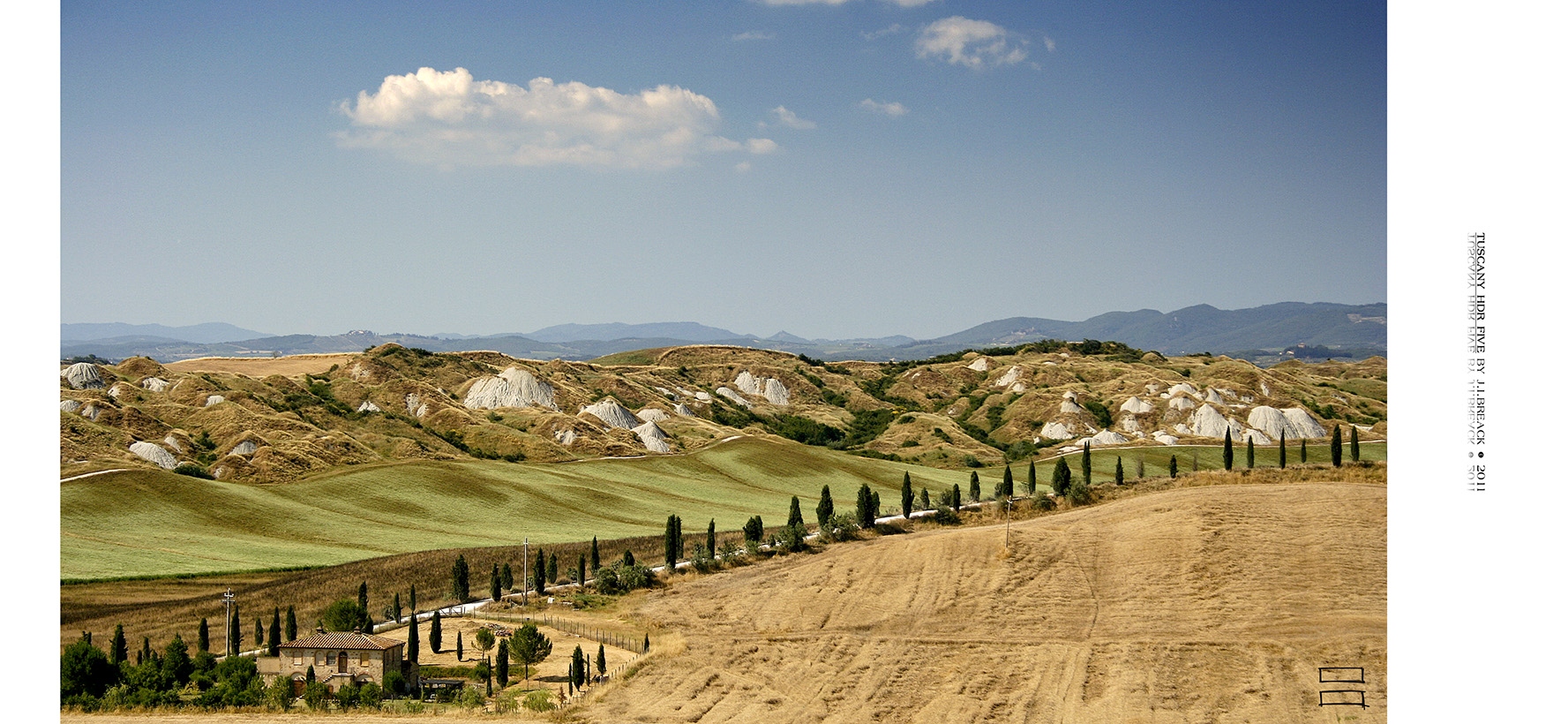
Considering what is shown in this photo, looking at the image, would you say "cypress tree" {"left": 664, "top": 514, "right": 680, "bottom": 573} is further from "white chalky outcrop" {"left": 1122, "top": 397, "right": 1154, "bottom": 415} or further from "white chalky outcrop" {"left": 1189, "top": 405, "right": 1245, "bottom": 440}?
"white chalky outcrop" {"left": 1122, "top": 397, "right": 1154, "bottom": 415}

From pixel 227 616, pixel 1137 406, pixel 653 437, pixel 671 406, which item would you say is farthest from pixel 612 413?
pixel 227 616

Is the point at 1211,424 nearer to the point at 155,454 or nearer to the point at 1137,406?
the point at 1137,406

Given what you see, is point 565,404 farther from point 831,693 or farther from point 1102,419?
point 831,693

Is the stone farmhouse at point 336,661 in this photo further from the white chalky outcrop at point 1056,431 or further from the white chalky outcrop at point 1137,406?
the white chalky outcrop at point 1137,406

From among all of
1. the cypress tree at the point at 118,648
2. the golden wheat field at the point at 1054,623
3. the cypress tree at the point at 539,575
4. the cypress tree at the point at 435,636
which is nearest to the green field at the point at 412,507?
the cypress tree at the point at 539,575

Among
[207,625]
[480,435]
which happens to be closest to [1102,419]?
[480,435]

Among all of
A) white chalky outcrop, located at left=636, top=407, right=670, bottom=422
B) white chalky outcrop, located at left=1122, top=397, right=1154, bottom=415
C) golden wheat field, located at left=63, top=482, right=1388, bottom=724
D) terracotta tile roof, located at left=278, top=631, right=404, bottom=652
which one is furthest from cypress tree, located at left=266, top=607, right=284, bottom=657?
white chalky outcrop, located at left=1122, top=397, right=1154, bottom=415
